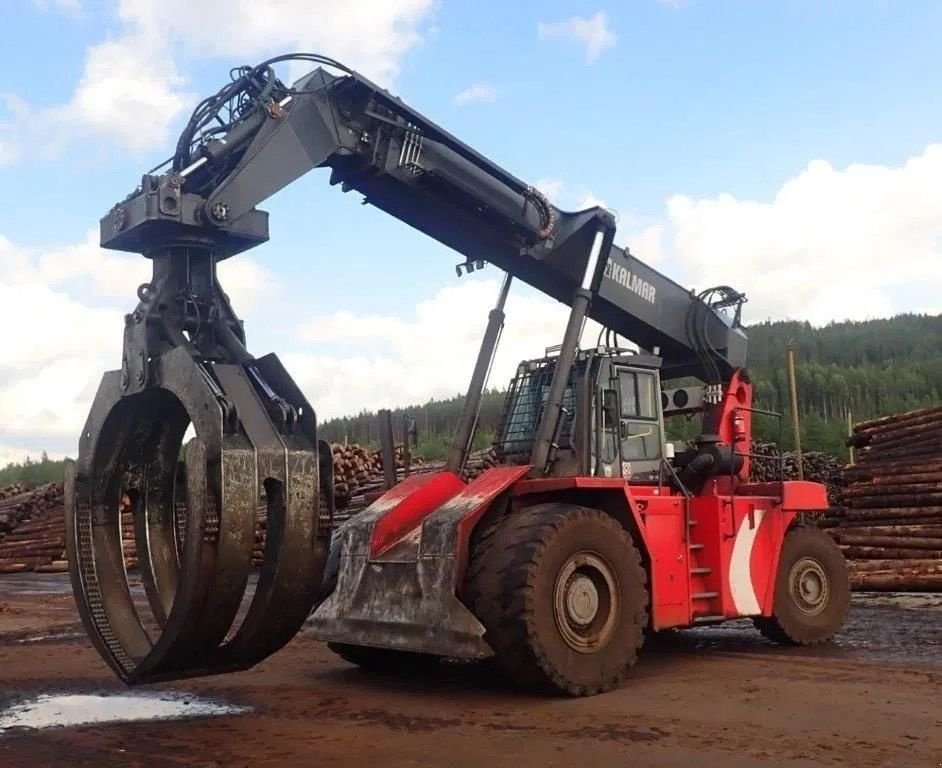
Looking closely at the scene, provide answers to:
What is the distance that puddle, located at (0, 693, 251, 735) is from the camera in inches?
279

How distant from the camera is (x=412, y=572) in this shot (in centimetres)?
811

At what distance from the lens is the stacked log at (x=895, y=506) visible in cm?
1564

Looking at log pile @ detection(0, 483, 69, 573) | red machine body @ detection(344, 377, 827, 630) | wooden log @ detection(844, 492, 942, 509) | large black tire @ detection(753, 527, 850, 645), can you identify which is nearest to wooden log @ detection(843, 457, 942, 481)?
wooden log @ detection(844, 492, 942, 509)

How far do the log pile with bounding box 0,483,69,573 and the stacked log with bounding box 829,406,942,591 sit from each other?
1806 centimetres

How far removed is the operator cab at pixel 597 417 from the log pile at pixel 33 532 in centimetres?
1907

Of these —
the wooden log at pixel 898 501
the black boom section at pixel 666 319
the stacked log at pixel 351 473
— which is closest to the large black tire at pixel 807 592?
the black boom section at pixel 666 319

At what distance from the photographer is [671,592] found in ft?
29.8

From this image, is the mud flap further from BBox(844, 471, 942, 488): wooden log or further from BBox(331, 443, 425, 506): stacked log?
BBox(331, 443, 425, 506): stacked log

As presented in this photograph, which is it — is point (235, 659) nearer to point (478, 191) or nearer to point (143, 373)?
point (143, 373)

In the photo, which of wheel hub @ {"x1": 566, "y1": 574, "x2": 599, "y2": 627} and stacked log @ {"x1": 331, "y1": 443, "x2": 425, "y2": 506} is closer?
wheel hub @ {"x1": 566, "y1": 574, "x2": 599, "y2": 627}

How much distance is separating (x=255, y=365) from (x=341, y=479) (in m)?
19.0

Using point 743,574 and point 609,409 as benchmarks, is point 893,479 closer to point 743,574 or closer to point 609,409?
point 743,574

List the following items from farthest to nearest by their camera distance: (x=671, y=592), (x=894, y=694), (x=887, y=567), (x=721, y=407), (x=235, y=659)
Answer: (x=887, y=567)
(x=721, y=407)
(x=671, y=592)
(x=894, y=694)
(x=235, y=659)

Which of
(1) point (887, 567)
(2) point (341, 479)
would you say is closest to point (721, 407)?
(1) point (887, 567)
